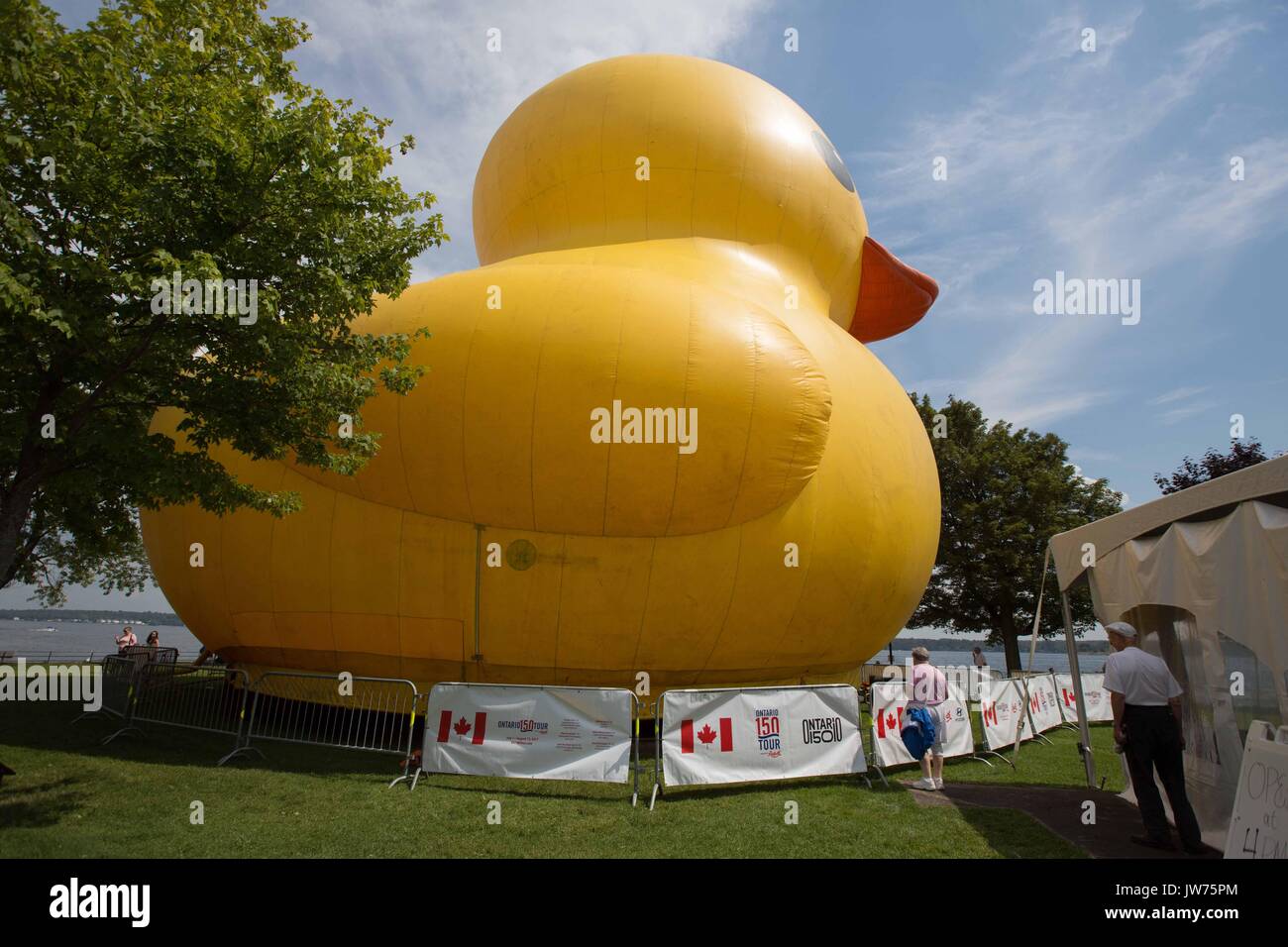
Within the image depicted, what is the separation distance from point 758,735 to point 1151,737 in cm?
344

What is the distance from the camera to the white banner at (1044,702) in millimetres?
12594

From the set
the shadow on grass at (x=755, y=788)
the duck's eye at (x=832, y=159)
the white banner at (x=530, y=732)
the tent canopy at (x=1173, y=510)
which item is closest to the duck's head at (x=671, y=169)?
the duck's eye at (x=832, y=159)

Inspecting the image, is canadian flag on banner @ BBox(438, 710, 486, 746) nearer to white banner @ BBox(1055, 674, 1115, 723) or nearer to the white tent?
the white tent

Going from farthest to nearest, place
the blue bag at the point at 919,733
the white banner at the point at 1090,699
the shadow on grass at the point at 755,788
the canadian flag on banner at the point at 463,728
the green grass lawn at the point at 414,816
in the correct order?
1. the white banner at the point at 1090,699
2. the blue bag at the point at 919,733
3. the canadian flag on banner at the point at 463,728
4. the shadow on grass at the point at 755,788
5. the green grass lawn at the point at 414,816

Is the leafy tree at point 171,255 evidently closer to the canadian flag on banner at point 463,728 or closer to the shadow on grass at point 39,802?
the shadow on grass at point 39,802

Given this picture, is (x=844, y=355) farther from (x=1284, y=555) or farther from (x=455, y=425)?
(x=1284, y=555)

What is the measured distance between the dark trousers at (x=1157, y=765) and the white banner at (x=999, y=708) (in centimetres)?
460

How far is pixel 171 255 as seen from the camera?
622 centimetres

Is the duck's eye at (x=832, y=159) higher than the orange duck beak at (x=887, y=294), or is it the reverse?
the duck's eye at (x=832, y=159)

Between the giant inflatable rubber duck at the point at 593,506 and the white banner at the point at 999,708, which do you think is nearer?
the giant inflatable rubber duck at the point at 593,506

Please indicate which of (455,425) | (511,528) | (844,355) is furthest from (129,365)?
(844,355)

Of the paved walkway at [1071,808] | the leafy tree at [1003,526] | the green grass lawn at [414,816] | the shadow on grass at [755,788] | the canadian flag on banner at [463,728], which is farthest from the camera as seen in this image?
the leafy tree at [1003,526]

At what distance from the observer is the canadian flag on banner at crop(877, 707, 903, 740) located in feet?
27.6
